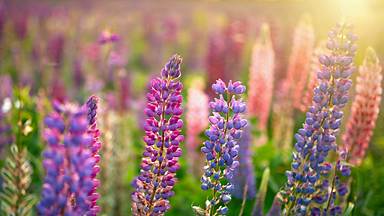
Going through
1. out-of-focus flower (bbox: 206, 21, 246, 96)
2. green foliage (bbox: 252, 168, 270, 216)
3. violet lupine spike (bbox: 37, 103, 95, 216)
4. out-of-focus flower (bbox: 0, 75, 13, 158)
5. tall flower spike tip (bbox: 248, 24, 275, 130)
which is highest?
out-of-focus flower (bbox: 206, 21, 246, 96)

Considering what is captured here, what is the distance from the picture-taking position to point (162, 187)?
81.7 inches

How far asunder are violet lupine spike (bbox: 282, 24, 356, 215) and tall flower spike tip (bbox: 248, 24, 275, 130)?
2.76 m

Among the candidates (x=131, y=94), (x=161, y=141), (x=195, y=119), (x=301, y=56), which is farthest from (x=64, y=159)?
(x=131, y=94)

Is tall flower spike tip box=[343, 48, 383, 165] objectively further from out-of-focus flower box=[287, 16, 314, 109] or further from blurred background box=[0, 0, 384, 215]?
out-of-focus flower box=[287, 16, 314, 109]

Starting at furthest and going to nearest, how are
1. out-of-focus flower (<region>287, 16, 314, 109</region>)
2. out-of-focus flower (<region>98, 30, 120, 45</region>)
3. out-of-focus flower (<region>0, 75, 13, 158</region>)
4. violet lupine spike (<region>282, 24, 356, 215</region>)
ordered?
out-of-focus flower (<region>287, 16, 314, 109</region>) → out-of-focus flower (<region>0, 75, 13, 158</region>) → out-of-focus flower (<region>98, 30, 120, 45</region>) → violet lupine spike (<region>282, 24, 356, 215</region>)

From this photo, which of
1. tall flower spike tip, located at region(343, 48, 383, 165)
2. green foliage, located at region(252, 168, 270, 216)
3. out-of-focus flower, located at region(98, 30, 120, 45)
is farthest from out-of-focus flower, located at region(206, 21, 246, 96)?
green foliage, located at region(252, 168, 270, 216)

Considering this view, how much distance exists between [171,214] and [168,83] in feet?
8.28

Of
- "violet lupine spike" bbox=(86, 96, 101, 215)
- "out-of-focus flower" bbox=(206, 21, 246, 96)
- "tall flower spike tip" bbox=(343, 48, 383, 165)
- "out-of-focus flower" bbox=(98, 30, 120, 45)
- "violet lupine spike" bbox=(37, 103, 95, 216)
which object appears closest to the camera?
"violet lupine spike" bbox=(37, 103, 95, 216)

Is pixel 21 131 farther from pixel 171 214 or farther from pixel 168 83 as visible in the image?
pixel 171 214

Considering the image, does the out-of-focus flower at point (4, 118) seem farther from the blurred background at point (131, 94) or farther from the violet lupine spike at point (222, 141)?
the violet lupine spike at point (222, 141)

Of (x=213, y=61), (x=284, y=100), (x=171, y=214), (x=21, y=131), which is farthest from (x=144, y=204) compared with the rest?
(x=213, y=61)

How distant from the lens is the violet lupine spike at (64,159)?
138cm

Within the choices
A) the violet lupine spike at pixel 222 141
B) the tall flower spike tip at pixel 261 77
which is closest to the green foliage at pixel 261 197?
the violet lupine spike at pixel 222 141

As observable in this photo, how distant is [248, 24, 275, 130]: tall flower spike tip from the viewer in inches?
197
